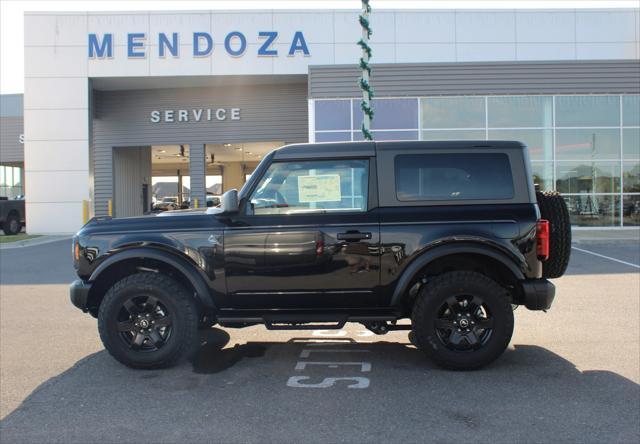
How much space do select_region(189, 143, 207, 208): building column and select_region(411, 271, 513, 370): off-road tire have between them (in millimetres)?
18756


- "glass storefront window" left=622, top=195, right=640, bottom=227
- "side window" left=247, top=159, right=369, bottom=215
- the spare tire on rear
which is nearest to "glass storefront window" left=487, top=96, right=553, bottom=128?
"glass storefront window" left=622, top=195, right=640, bottom=227

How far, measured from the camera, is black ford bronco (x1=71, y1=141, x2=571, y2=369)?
15.4 ft

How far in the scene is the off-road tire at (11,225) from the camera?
68.9 feet

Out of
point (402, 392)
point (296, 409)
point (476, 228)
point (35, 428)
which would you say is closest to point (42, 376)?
point (35, 428)

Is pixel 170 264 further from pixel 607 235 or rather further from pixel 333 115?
pixel 607 235

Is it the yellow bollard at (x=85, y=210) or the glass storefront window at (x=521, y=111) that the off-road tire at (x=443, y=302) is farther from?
the yellow bollard at (x=85, y=210)

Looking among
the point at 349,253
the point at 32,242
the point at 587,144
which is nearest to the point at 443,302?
the point at 349,253

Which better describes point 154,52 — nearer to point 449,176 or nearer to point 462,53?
point 462,53

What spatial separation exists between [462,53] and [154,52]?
11384mm

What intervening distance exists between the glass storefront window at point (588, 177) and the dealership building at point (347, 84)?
5 centimetres

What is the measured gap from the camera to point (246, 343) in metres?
5.85

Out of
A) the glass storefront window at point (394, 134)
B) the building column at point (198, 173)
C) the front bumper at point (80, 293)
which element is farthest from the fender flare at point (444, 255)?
→ the building column at point (198, 173)

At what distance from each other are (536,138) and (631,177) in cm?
367

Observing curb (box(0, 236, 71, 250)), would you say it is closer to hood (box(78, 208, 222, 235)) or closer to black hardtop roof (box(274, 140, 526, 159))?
hood (box(78, 208, 222, 235))
